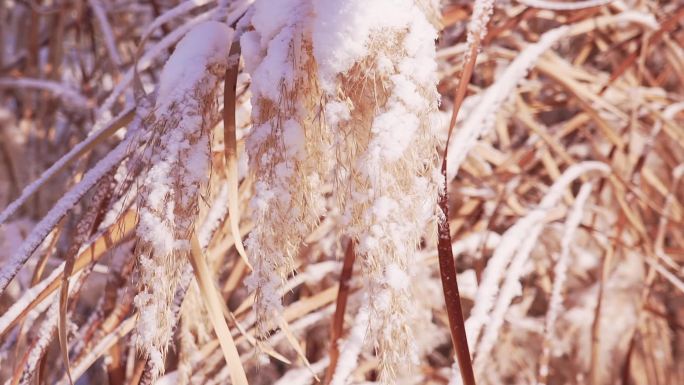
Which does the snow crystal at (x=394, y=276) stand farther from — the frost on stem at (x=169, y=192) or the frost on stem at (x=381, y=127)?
the frost on stem at (x=169, y=192)

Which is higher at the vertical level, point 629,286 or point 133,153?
point 133,153

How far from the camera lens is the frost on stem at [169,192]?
0.38 m

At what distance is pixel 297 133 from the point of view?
367 millimetres

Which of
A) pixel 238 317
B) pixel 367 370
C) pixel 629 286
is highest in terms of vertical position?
pixel 238 317

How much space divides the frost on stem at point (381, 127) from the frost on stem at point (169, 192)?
0.09 m

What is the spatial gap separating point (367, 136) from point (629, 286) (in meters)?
0.82

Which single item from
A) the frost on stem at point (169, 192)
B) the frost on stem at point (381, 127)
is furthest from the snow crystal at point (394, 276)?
the frost on stem at point (169, 192)

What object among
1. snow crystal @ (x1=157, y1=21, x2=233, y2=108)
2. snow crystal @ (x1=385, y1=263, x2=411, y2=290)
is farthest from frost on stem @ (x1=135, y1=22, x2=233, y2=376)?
snow crystal @ (x1=385, y1=263, x2=411, y2=290)

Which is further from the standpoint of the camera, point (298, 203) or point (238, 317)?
point (238, 317)

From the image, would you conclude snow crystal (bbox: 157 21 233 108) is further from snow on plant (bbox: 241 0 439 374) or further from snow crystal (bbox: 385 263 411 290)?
snow crystal (bbox: 385 263 411 290)

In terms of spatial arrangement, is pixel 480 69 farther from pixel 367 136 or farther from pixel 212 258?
pixel 367 136

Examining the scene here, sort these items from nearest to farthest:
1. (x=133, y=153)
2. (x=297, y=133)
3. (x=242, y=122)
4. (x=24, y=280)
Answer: (x=297, y=133)
(x=133, y=153)
(x=242, y=122)
(x=24, y=280)

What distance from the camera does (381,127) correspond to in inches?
13.9

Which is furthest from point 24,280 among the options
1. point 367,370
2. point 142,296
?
point 142,296
